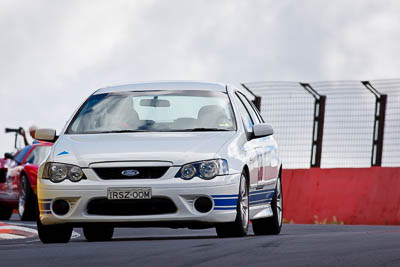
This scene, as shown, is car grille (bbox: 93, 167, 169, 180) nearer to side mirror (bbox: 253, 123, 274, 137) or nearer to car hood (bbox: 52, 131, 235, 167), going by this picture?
car hood (bbox: 52, 131, 235, 167)

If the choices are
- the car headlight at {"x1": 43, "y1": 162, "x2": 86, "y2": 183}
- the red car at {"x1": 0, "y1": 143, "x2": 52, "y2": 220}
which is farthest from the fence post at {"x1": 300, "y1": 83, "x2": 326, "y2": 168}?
the car headlight at {"x1": 43, "y1": 162, "x2": 86, "y2": 183}

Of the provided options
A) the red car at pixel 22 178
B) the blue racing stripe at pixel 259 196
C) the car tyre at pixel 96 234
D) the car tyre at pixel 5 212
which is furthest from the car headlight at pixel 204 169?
the car tyre at pixel 5 212

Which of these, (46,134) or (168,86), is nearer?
(46,134)

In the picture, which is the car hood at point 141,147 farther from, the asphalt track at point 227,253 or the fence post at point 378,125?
the fence post at point 378,125

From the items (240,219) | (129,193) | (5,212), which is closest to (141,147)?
(129,193)

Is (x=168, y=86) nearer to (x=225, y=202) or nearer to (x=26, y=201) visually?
A: (x=225, y=202)

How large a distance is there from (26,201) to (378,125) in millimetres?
6190

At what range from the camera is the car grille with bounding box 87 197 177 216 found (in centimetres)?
1155

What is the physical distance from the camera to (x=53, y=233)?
1220cm

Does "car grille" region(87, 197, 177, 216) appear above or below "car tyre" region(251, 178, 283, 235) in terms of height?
above

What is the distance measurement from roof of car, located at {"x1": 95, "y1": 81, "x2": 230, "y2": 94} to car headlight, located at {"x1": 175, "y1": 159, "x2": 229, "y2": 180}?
1709 mm

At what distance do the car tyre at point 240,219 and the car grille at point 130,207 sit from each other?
0.62 m

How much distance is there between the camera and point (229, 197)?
11.7m

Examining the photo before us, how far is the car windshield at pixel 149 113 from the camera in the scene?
488 inches
